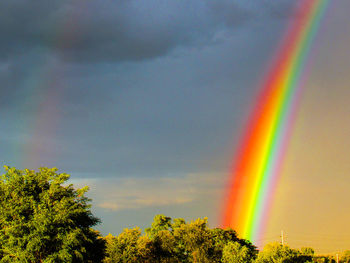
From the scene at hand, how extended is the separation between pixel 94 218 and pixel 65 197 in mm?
5645

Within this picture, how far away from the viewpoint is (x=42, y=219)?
157 feet

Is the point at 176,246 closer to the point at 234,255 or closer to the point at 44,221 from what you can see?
the point at 234,255

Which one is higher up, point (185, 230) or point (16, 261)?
point (185, 230)

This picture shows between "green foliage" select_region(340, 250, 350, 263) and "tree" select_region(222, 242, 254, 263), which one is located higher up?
"green foliage" select_region(340, 250, 350, 263)

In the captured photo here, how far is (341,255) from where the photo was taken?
574ft

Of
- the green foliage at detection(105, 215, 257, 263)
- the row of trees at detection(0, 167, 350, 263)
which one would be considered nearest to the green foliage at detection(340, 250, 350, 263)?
the green foliage at detection(105, 215, 257, 263)

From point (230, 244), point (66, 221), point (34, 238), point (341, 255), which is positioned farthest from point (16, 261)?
point (341, 255)

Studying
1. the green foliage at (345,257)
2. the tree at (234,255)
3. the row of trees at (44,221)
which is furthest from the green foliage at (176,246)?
the green foliage at (345,257)

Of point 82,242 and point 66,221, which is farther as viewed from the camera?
point 82,242

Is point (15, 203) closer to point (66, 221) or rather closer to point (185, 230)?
point (66, 221)

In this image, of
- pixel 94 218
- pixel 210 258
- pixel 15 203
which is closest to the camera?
pixel 15 203

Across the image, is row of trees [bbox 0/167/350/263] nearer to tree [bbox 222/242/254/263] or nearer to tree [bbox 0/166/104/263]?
tree [bbox 0/166/104/263]

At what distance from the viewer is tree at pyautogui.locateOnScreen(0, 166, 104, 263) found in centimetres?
4747

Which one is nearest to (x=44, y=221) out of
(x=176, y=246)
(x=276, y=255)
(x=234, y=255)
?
(x=234, y=255)
